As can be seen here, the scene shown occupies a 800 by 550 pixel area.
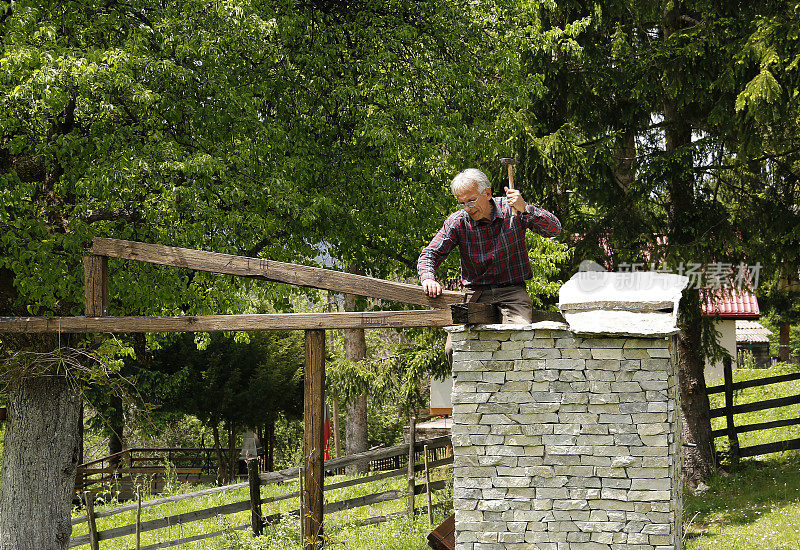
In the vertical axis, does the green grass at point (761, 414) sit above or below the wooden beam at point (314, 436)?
below

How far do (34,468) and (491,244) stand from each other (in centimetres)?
729

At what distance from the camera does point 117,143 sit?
8.98 metres

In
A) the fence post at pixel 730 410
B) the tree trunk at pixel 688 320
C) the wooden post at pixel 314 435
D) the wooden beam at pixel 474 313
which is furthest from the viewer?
the fence post at pixel 730 410

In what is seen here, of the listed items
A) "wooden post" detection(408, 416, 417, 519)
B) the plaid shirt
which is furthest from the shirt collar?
"wooden post" detection(408, 416, 417, 519)

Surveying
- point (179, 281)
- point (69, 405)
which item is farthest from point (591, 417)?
point (69, 405)

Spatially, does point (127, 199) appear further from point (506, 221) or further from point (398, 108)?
point (506, 221)

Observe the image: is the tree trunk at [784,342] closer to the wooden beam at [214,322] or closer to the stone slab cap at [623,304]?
the stone slab cap at [623,304]

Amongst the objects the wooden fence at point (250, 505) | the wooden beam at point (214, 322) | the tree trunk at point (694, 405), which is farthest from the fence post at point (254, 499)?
the tree trunk at point (694, 405)

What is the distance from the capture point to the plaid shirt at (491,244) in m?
5.95

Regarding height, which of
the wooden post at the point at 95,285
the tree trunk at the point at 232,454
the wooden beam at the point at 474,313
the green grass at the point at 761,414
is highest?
the wooden post at the point at 95,285

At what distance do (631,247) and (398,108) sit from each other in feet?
13.6

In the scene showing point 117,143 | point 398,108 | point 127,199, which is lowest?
point 127,199

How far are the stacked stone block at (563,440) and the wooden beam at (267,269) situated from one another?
1039 mm

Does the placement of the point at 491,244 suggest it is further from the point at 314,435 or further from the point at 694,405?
the point at 694,405
